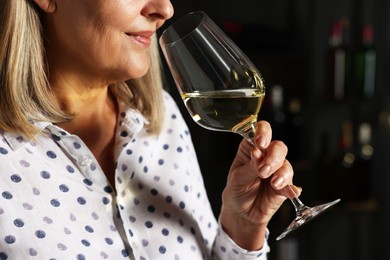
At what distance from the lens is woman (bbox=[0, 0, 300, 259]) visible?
1217 mm

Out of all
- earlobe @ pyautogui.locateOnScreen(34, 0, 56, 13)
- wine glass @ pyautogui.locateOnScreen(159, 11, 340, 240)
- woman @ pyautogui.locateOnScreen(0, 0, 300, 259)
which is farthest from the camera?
earlobe @ pyautogui.locateOnScreen(34, 0, 56, 13)

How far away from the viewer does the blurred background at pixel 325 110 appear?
10.2 feet

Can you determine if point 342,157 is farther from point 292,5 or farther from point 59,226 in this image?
point 59,226

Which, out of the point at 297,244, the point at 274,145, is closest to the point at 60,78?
the point at 274,145

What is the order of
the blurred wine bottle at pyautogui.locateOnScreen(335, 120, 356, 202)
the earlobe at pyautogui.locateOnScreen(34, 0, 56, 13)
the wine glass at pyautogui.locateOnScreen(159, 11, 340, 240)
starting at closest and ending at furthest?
1. the wine glass at pyautogui.locateOnScreen(159, 11, 340, 240)
2. the earlobe at pyautogui.locateOnScreen(34, 0, 56, 13)
3. the blurred wine bottle at pyautogui.locateOnScreen(335, 120, 356, 202)

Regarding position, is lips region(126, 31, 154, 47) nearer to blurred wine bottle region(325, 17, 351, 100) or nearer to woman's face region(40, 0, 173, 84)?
woman's face region(40, 0, 173, 84)

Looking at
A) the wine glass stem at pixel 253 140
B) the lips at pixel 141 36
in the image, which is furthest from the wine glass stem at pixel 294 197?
the lips at pixel 141 36

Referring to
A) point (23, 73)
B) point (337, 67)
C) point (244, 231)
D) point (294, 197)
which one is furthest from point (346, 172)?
point (23, 73)

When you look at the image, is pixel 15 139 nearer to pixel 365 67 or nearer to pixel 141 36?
pixel 141 36

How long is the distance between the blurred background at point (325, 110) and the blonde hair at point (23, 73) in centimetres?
188

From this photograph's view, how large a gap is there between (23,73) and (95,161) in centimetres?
21

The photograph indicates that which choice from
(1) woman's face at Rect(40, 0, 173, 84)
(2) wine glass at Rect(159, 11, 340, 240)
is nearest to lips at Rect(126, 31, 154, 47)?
(1) woman's face at Rect(40, 0, 173, 84)

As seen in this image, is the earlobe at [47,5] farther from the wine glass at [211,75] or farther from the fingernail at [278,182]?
the fingernail at [278,182]

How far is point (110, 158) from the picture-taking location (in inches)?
55.2
